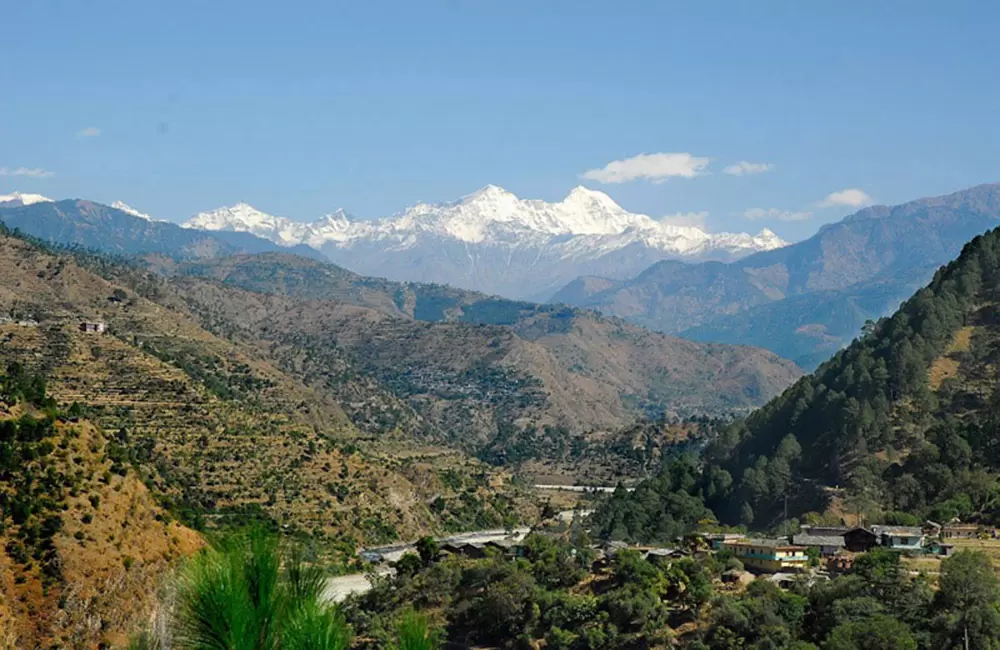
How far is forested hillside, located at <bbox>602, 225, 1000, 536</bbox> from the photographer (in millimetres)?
82875

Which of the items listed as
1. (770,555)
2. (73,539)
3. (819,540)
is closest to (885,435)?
(819,540)

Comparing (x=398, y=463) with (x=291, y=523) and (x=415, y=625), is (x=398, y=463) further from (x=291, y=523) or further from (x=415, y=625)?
(x=415, y=625)

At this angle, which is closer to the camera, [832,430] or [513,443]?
[832,430]

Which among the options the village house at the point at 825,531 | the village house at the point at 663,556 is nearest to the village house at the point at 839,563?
the village house at the point at 825,531

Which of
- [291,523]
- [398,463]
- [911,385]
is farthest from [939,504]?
[398,463]

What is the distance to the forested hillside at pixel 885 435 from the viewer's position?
82875 millimetres

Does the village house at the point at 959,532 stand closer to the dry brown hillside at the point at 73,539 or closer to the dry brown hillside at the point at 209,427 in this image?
the dry brown hillside at the point at 73,539

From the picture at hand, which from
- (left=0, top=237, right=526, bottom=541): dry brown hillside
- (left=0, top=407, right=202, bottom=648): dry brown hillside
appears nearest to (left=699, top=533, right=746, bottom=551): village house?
(left=0, top=407, right=202, bottom=648): dry brown hillside

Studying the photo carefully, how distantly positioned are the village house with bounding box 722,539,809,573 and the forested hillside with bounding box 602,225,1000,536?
13986 mm

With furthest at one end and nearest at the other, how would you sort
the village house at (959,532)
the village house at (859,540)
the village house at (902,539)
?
1. the village house at (959,532)
2. the village house at (859,540)
3. the village house at (902,539)

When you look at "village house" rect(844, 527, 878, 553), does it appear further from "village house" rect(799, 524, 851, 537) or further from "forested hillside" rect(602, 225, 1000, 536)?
"forested hillside" rect(602, 225, 1000, 536)

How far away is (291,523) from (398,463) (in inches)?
1355

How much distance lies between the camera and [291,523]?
298ft

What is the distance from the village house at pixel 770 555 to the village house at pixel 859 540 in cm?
288
